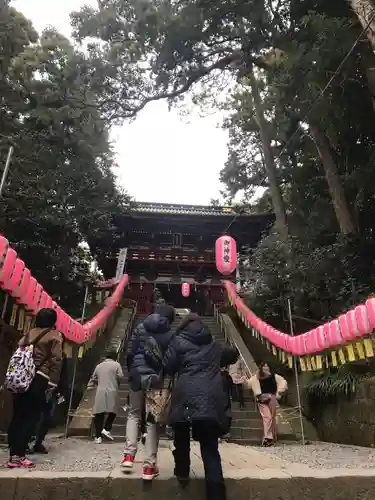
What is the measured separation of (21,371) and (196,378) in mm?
1635

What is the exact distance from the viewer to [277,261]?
12.5 metres

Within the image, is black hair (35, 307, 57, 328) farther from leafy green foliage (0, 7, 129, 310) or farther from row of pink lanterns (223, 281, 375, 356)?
leafy green foliage (0, 7, 129, 310)

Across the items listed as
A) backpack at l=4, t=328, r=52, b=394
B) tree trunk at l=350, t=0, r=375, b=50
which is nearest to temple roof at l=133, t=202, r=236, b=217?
tree trunk at l=350, t=0, r=375, b=50

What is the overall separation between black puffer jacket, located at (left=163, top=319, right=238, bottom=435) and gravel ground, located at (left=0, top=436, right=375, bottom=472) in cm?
126

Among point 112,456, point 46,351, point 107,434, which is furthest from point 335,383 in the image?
point 46,351

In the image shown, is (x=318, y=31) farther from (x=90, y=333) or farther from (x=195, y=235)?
(x=195, y=235)

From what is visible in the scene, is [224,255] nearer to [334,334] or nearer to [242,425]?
[242,425]

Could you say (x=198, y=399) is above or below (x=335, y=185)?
below

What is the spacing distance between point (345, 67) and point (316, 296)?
578 cm

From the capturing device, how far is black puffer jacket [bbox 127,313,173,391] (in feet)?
11.6

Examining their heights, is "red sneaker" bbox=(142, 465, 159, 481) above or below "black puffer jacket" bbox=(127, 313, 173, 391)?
below

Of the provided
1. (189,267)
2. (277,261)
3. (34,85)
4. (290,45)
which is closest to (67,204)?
(34,85)

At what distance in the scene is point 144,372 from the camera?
11.5 ft

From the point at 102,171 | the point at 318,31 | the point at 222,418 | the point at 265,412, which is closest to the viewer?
the point at 222,418
